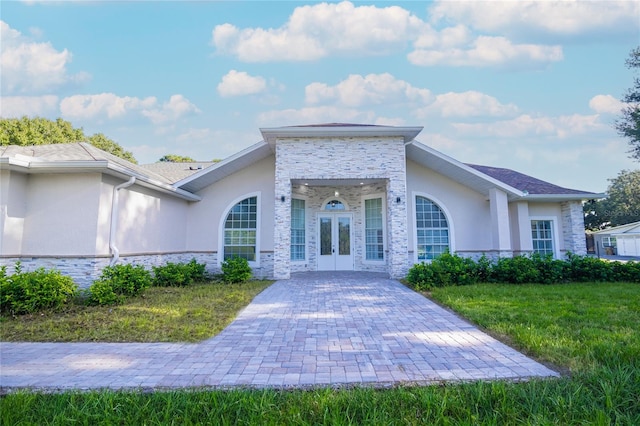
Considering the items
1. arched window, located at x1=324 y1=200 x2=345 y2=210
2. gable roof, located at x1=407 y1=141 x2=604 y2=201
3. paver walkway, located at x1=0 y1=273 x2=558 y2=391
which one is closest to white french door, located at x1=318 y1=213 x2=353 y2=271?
arched window, located at x1=324 y1=200 x2=345 y2=210

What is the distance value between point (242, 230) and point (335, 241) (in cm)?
383

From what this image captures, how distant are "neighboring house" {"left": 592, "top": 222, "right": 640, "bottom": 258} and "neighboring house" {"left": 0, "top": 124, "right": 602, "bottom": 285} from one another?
19.8 m

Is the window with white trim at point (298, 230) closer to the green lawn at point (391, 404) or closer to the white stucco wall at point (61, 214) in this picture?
the white stucco wall at point (61, 214)

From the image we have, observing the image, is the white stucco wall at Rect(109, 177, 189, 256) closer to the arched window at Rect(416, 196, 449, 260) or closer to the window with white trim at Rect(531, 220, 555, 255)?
the arched window at Rect(416, 196, 449, 260)

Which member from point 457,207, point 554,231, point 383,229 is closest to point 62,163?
point 383,229

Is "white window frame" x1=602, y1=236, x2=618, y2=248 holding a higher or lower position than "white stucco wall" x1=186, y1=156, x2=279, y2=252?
lower

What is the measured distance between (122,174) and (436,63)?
39.4ft

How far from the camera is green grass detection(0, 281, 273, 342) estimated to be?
4445 mm

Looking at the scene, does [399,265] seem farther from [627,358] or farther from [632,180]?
[632,180]

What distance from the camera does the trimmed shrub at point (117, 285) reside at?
6.32 metres

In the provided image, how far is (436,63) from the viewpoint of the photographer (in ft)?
40.9

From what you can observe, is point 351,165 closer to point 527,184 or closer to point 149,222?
point 149,222

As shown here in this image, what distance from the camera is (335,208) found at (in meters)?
12.9

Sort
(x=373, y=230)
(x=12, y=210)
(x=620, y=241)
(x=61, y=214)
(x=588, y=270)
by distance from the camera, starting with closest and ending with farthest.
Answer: (x=12, y=210), (x=61, y=214), (x=588, y=270), (x=373, y=230), (x=620, y=241)
